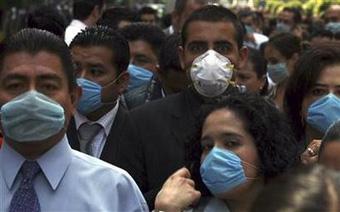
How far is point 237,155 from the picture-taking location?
3.67m

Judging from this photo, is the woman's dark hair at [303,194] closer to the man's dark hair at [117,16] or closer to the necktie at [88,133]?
the necktie at [88,133]

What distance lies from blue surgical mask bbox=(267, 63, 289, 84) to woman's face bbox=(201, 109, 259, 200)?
5.44 m

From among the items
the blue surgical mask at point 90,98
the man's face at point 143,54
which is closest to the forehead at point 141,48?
the man's face at point 143,54

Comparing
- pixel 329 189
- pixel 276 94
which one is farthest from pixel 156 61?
pixel 329 189

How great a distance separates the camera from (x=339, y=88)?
4.63 m

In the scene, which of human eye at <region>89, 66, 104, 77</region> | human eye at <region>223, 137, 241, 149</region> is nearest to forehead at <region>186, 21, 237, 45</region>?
human eye at <region>89, 66, 104, 77</region>

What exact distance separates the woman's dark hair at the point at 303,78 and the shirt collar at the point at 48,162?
172 cm

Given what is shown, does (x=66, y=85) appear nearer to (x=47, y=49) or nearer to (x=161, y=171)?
(x=47, y=49)

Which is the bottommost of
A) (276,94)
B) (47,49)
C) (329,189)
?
(276,94)

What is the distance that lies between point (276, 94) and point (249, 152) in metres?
4.45

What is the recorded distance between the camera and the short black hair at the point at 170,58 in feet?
21.1

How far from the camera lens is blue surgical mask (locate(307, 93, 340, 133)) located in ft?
14.9

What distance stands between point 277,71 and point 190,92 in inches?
178

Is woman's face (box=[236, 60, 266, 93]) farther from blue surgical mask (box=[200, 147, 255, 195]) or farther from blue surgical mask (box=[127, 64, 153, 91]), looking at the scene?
blue surgical mask (box=[200, 147, 255, 195])
